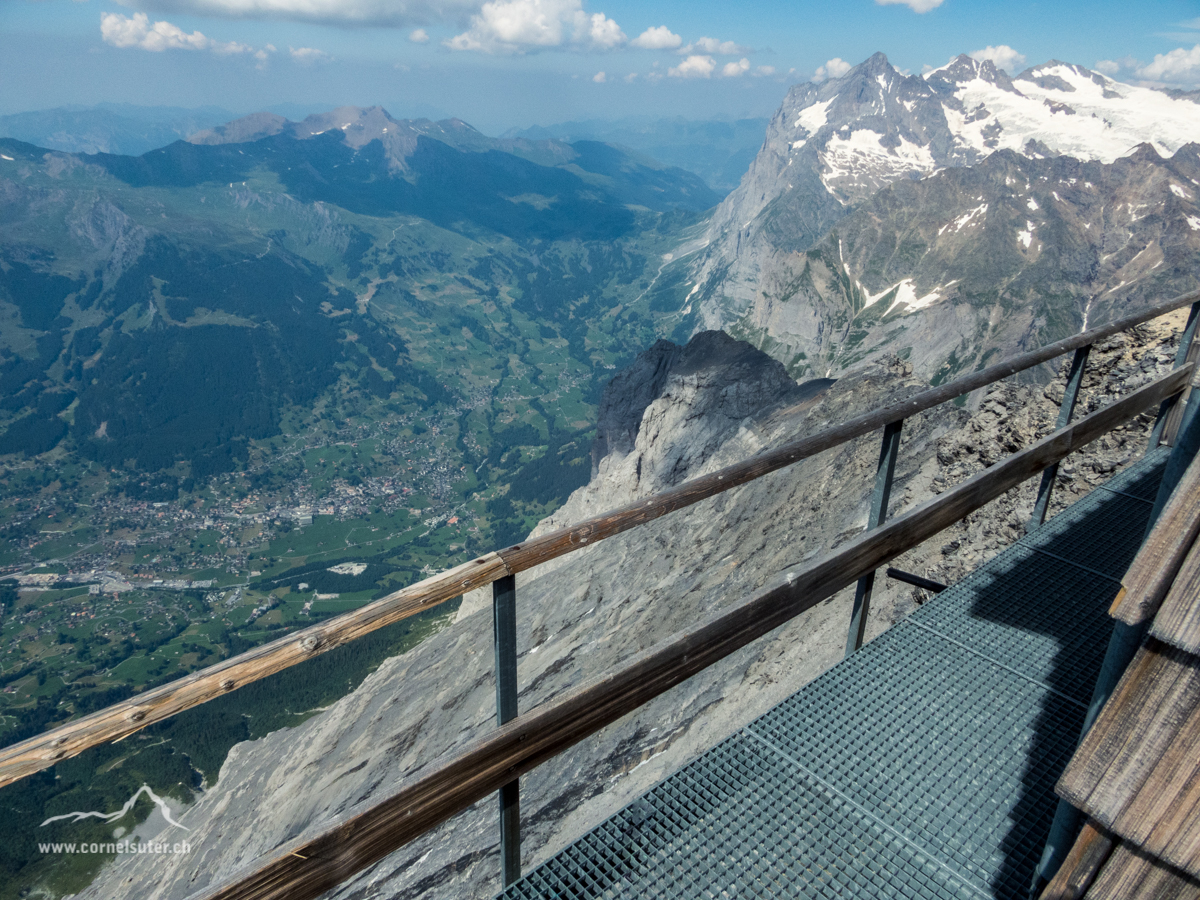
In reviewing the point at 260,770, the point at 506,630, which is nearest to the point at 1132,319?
the point at 506,630

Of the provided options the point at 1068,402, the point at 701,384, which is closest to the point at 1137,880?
the point at 1068,402

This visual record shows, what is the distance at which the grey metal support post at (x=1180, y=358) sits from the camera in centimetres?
718

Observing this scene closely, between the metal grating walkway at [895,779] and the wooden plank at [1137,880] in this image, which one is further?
the metal grating walkway at [895,779]

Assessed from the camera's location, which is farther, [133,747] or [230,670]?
[133,747]

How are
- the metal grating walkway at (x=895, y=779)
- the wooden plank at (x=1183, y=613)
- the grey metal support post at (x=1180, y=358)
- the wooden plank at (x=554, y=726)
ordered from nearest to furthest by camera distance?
the wooden plank at (x=1183, y=613) < the wooden plank at (x=554, y=726) < the metal grating walkway at (x=895, y=779) < the grey metal support post at (x=1180, y=358)

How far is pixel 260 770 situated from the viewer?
42094 mm

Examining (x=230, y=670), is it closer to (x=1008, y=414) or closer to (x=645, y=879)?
(x=645, y=879)

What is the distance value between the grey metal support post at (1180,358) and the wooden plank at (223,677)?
7.68m

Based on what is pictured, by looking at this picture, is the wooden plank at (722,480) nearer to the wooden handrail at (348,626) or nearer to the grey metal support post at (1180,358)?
the wooden handrail at (348,626)

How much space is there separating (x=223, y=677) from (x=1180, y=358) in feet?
29.3

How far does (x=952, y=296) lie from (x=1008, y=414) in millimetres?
205154

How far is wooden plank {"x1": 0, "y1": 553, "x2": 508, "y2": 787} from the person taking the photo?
2094mm

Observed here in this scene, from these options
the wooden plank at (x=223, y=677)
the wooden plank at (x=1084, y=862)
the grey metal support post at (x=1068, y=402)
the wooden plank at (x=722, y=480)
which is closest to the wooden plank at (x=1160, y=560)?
the wooden plank at (x=1084, y=862)

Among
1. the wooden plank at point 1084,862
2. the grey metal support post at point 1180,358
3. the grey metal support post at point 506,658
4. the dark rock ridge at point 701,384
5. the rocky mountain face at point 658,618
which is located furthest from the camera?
the dark rock ridge at point 701,384
